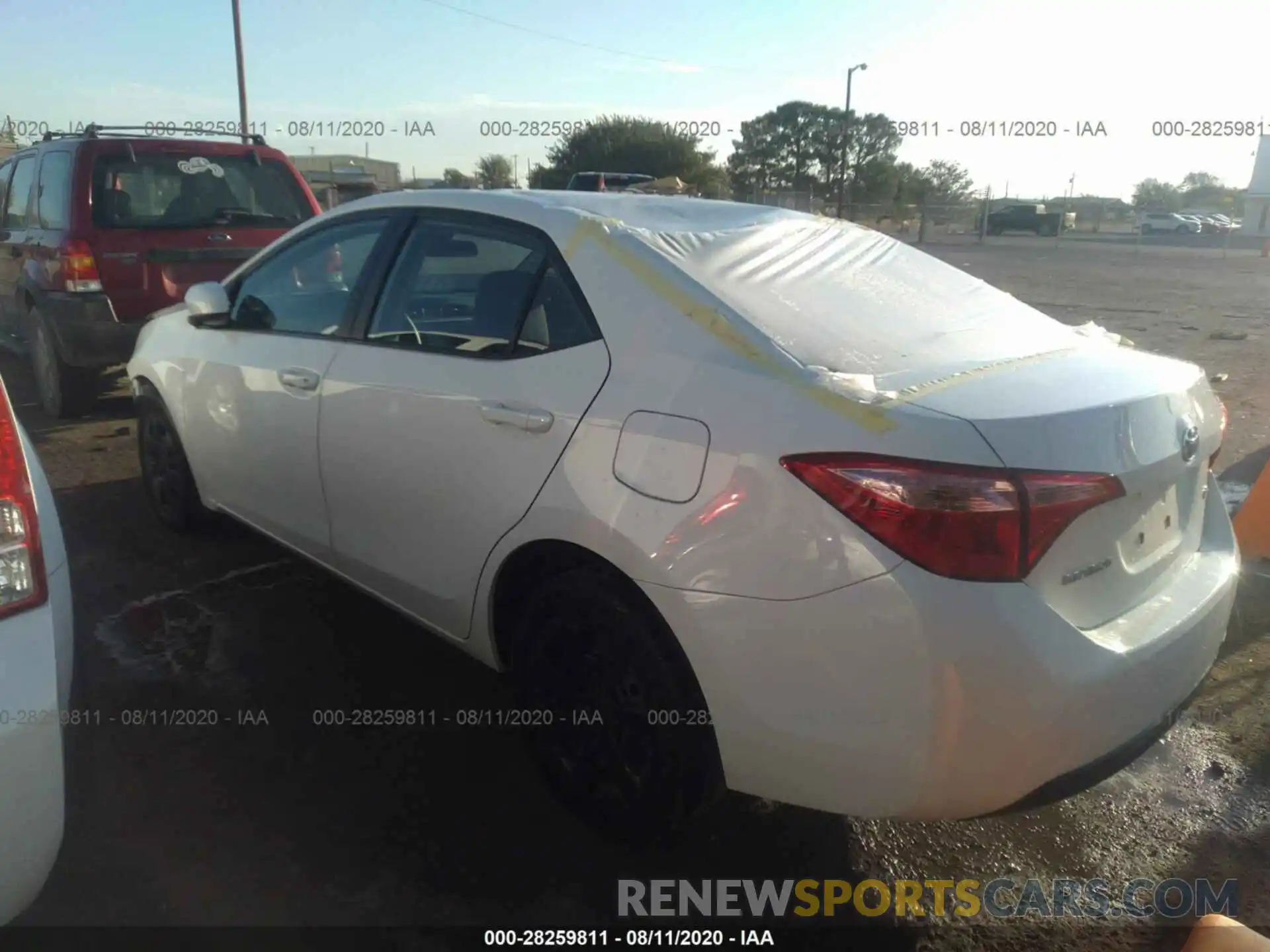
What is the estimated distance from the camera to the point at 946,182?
184 feet

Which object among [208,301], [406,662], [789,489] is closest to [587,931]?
[789,489]

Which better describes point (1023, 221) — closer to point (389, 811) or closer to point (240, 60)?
point (240, 60)

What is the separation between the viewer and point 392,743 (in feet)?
10.4

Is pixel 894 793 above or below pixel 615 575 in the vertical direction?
below

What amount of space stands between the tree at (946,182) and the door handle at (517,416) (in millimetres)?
51951

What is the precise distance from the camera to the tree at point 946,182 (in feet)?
170

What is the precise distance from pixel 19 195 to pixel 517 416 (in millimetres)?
6942

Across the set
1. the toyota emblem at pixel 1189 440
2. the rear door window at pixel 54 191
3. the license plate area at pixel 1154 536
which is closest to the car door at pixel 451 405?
the license plate area at pixel 1154 536

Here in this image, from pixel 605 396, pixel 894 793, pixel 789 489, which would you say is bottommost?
pixel 894 793

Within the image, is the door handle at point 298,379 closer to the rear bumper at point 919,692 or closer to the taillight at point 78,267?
the rear bumper at point 919,692

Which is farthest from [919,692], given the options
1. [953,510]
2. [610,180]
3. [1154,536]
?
[610,180]

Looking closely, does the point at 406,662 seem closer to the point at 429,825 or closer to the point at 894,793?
the point at 429,825

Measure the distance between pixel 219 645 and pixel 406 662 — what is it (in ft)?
2.39

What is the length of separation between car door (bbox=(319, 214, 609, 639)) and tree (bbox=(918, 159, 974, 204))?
169ft
